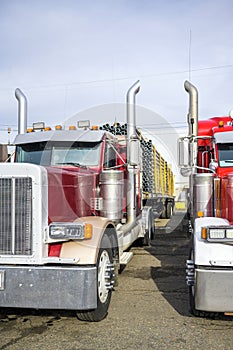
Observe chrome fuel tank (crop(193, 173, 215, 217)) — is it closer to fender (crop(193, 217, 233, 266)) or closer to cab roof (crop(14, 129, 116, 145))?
cab roof (crop(14, 129, 116, 145))

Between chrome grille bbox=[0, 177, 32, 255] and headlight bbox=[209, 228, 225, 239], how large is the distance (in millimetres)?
1933

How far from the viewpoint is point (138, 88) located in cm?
780

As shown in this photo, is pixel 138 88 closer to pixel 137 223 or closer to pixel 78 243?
pixel 137 223

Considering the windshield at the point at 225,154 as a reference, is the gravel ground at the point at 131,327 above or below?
below

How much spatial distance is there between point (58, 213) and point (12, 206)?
0.63m

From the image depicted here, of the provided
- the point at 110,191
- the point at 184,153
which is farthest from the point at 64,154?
the point at 184,153

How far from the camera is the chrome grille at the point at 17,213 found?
14.3 ft

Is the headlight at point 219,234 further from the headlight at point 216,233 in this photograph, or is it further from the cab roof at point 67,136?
the cab roof at point 67,136

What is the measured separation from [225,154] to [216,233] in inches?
132

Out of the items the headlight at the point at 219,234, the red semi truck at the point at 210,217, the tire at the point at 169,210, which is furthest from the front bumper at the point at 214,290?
the tire at the point at 169,210

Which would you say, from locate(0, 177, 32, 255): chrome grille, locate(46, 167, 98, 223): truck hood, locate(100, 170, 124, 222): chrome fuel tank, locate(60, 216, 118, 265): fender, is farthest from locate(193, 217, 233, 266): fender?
locate(100, 170, 124, 222): chrome fuel tank

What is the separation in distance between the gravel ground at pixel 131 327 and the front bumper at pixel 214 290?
0.34 m

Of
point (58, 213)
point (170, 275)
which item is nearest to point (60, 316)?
point (58, 213)

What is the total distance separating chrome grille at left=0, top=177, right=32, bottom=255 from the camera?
436 cm
